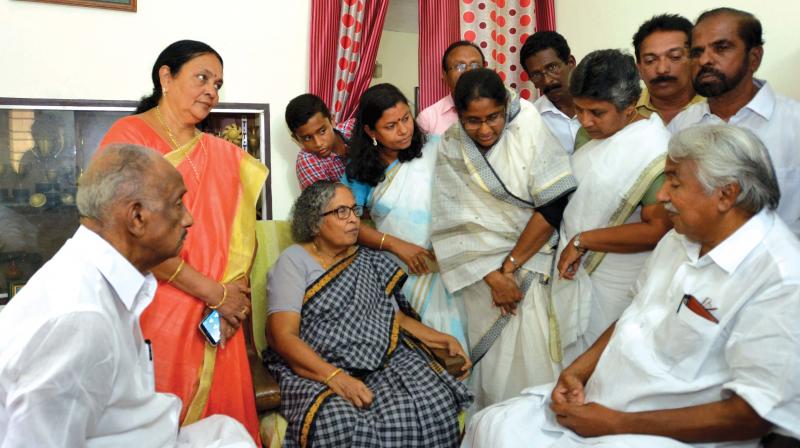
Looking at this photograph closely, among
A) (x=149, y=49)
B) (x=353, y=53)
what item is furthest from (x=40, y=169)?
(x=353, y=53)

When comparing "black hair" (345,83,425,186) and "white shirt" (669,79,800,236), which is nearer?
"white shirt" (669,79,800,236)

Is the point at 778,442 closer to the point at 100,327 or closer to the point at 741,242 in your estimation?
the point at 741,242

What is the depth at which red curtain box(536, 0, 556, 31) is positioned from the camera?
3.96 metres

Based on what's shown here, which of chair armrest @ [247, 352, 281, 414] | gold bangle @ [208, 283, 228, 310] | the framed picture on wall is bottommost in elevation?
chair armrest @ [247, 352, 281, 414]

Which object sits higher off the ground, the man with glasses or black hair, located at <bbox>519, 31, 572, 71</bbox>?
black hair, located at <bbox>519, 31, 572, 71</bbox>

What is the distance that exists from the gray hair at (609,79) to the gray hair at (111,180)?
1356 millimetres

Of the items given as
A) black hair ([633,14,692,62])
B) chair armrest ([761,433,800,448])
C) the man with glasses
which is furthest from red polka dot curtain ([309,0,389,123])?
chair armrest ([761,433,800,448])

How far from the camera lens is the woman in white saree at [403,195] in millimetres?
2512

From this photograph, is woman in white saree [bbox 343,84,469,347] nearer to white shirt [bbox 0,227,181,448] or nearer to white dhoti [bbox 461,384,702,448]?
white dhoti [bbox 461,384,702,448]

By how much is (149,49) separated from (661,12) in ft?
8.85

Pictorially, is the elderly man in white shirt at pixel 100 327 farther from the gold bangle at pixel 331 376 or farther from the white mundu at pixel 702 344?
the white mundu at pixel 702 344

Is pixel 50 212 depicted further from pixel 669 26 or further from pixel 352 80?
pixel 669 26

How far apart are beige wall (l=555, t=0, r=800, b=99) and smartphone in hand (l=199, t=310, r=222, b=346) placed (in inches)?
103

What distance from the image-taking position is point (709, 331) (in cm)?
144
